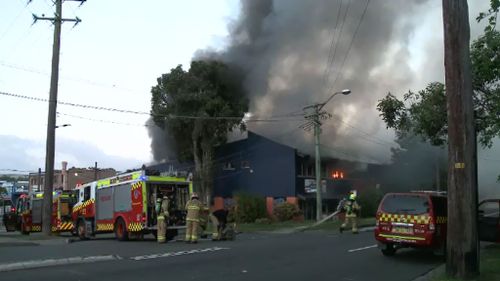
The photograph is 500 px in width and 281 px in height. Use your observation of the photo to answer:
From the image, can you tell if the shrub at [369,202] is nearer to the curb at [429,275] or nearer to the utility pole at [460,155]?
the curb at [429,275]

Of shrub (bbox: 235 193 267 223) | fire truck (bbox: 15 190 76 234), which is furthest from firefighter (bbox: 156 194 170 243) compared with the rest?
shrub (bbox: 235 193 267 223)

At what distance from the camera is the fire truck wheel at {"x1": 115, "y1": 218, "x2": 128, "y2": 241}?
777 inches

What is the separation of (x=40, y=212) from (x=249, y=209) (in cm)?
1259

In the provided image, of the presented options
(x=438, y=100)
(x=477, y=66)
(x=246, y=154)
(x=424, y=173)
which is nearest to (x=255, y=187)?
(x=246, y=154)

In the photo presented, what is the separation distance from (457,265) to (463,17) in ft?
13.1

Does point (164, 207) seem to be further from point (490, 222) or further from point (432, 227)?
point (490, 222)

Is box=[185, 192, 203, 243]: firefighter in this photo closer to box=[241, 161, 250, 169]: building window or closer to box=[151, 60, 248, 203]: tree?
box=[151, 60, 248, 203]: tree

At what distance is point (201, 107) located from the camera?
39.8 m

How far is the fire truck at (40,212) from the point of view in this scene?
26672 mm

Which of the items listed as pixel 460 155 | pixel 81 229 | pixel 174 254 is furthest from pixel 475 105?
pixel 81 229

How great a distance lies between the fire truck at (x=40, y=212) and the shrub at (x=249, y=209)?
1131cm

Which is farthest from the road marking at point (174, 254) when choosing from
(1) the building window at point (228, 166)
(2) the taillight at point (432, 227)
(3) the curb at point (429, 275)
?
(1) the building window at point (228, 166)

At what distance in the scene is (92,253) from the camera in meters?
14.2

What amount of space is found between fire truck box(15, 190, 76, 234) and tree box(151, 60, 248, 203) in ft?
39.0
